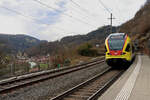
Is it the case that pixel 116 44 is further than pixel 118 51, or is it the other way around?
pixel 116 44

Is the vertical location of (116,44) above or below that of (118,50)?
above

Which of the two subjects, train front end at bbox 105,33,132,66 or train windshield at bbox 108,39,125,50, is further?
train windshield at bbox 108,39,125,50

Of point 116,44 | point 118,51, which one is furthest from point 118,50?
point 116,44

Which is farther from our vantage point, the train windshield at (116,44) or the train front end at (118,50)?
the train windshield at (116,44)

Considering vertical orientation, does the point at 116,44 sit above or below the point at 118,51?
above

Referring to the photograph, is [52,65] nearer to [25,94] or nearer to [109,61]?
[109,61]

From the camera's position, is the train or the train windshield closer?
the train

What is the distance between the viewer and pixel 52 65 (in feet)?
70.6

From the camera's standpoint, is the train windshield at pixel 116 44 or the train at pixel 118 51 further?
the train windshield at pixel 116 44

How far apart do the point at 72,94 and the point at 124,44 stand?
340 inches

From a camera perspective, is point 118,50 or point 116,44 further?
point 116,44

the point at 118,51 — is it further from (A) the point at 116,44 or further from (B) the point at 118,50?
(A) the point at 116,44

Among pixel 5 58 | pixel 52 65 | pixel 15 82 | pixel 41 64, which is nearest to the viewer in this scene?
pixel 15 82

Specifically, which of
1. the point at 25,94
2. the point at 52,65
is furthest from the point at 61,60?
the point at 25,94
